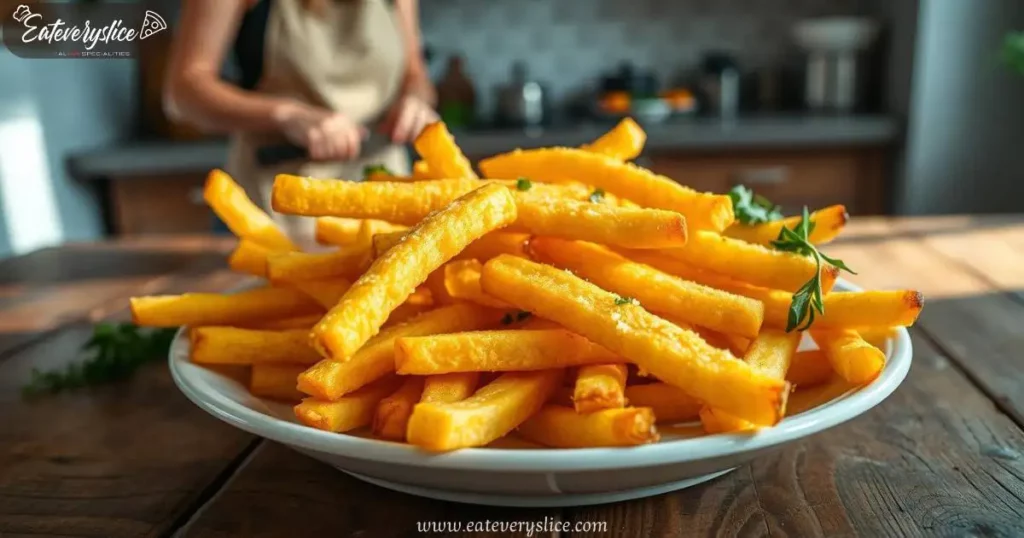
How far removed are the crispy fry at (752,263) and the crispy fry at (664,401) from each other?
0.14m

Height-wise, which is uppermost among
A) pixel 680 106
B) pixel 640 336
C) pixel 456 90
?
pixel 640 336

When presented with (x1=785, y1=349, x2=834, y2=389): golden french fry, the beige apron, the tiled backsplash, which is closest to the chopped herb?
(x1=785, y1=349, x2=834, y2=389): golden french fry

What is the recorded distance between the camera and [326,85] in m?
2.28

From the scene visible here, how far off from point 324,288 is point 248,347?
9 cm

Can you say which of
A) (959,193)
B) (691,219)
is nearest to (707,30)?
(959,193)

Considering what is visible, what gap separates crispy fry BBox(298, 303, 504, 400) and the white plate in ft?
0.12

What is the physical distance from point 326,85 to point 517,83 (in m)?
1.43

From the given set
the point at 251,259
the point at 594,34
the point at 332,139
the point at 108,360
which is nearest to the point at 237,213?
the point at 251,259

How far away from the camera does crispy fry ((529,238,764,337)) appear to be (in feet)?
2.41

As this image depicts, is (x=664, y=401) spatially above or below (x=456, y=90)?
above

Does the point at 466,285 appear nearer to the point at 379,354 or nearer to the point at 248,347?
the point at 379,354

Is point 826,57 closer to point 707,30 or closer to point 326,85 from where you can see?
point 707,30

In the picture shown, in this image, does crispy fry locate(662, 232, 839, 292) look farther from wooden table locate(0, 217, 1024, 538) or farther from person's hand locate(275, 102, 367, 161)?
person's hand locate(275, 102, 367, 161)

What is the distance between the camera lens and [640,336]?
66 centimetres
